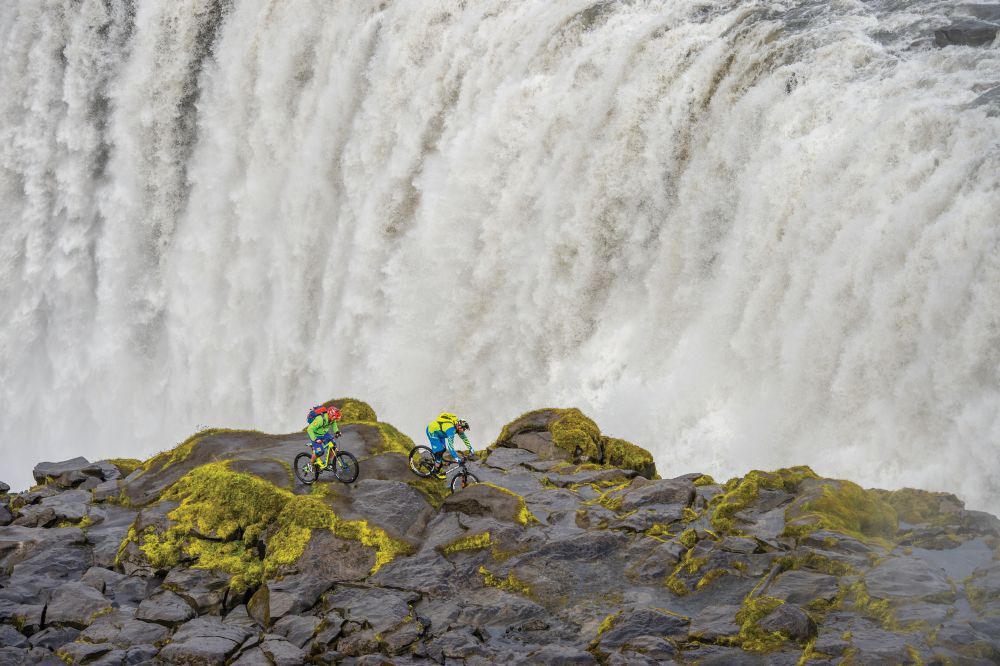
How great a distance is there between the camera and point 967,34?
22.5m

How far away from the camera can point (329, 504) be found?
1551 centimetres

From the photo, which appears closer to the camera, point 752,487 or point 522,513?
point 522,513

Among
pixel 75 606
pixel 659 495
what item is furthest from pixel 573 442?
pixel 75 606

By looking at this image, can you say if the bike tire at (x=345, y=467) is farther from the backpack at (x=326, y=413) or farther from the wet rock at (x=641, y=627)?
the wet rock at (x=641, y=627)

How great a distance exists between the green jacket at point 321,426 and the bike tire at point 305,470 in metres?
0.51

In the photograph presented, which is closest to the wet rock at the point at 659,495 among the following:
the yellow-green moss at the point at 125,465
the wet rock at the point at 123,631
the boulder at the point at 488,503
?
the boulder at the point at 488,503

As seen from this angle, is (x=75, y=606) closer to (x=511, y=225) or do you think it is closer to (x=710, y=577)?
(x=710, y=577)

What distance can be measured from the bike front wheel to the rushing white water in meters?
6.98

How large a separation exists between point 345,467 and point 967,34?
18.1 meters

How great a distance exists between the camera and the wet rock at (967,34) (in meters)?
22.2

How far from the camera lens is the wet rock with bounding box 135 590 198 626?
13547 millimetres

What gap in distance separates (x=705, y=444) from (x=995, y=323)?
22.4 ft

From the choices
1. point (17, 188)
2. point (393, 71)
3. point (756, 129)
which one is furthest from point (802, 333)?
point (17, 188)

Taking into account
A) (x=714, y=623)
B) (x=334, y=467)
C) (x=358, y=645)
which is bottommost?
(x=714, y=623)
